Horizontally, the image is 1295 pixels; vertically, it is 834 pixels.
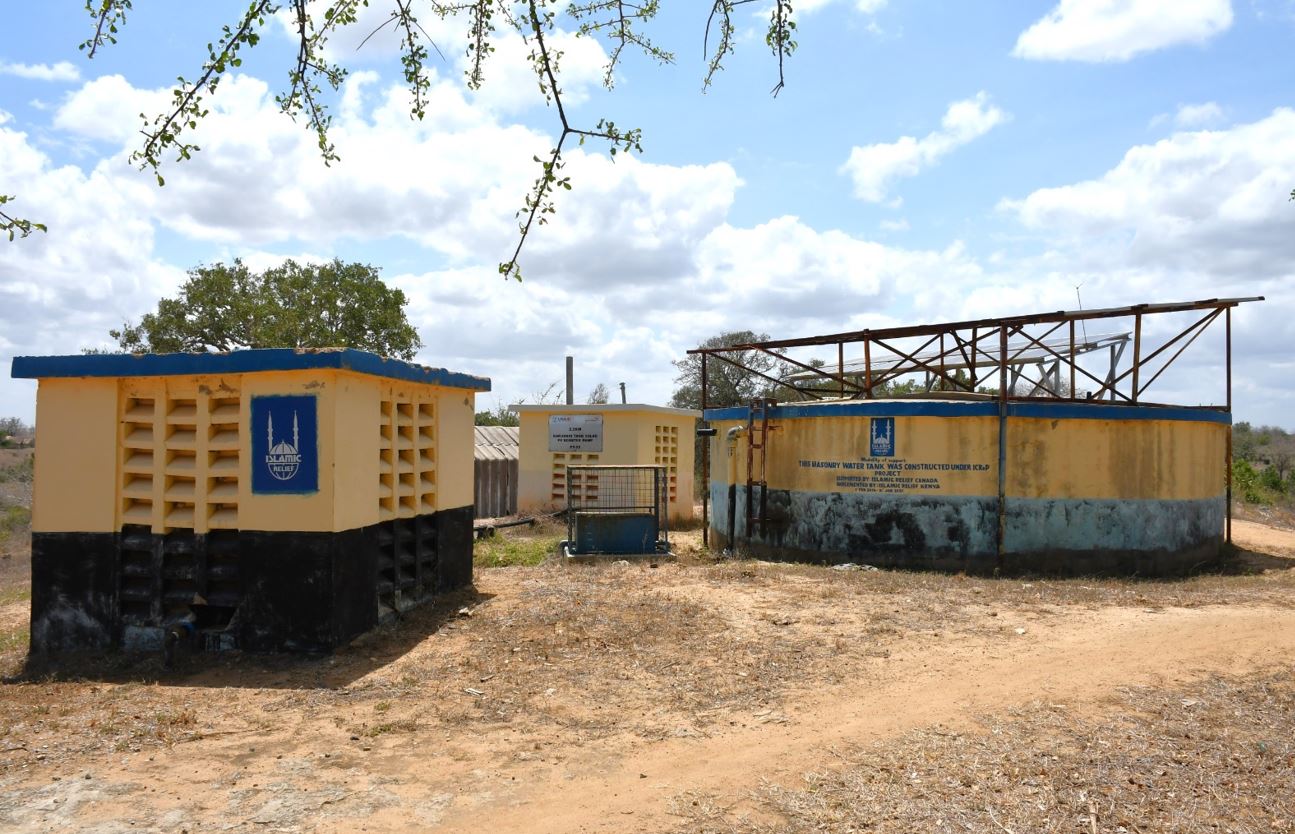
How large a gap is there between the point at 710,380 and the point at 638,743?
31548mm

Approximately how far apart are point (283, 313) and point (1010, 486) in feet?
69.2

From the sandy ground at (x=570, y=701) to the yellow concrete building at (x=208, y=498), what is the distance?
49 centimetres

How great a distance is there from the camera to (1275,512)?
2403 cm

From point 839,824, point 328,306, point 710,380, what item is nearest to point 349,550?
point 839,824

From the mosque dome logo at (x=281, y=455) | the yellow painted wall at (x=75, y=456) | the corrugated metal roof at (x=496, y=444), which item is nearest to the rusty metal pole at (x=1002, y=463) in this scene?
the mosque dome logo at (x=281, y=455)

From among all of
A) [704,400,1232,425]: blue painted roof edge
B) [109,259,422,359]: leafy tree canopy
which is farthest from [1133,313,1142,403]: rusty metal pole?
[109,259,422,359]: leafy tree canopy

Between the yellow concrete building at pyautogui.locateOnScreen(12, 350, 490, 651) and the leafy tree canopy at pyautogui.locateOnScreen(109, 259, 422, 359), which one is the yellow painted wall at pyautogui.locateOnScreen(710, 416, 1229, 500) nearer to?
the yellow concrete building at pyautogui.locateOnScreen(12, 350, 490, 651)

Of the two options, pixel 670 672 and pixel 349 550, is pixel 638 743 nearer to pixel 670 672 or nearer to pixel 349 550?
pixel 670 672

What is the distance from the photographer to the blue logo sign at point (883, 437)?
1366 cm

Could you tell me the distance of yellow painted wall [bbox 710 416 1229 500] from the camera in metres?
13.3

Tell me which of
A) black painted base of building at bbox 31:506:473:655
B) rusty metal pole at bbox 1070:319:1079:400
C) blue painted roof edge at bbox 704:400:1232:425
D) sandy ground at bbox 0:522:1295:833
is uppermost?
rusty metal pole at bbox 1070:319:1079:400

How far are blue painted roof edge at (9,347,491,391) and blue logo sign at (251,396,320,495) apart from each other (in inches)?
12.0

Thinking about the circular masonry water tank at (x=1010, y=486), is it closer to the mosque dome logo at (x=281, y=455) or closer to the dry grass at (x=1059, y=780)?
the dry grass at (x=1059, y=780)

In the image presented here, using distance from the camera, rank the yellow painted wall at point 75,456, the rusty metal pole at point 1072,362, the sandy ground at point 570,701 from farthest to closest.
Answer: the rusty metal pole at point 1072,362 < the yellow painted wall at point 75,456 < the sandy ground at point 570,701
